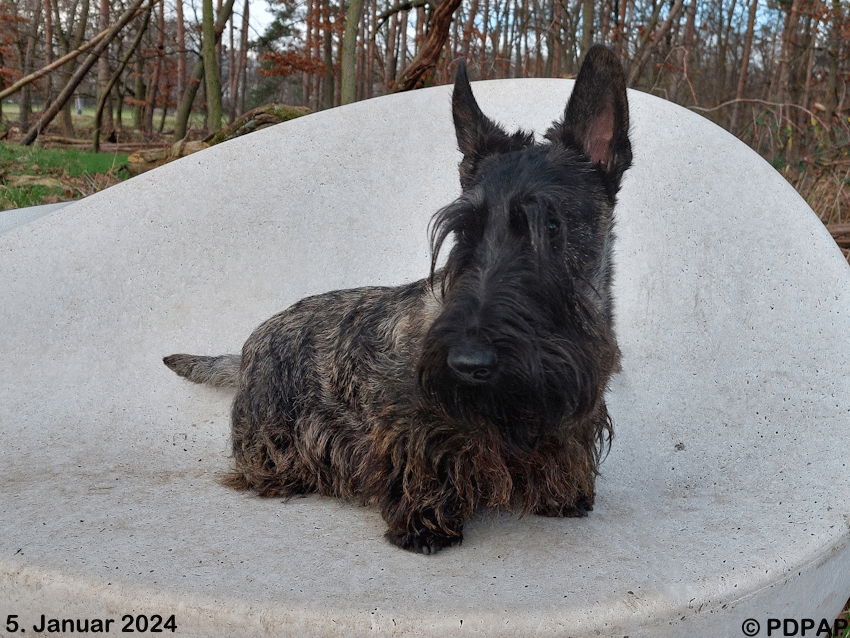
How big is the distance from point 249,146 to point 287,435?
2.46 meters

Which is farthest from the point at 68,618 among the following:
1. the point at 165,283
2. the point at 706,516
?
the point at 165,283

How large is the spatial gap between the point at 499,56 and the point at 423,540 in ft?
40.6

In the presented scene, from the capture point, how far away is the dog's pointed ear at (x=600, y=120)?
221 centimetres

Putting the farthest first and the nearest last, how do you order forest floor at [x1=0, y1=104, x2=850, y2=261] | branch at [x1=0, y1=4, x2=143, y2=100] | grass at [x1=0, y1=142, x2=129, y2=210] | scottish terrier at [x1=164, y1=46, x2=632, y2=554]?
grass at [x1=0, y1=142, x2=129, y2=210] < branch at [x1=0, y1=4, x2=143, y2=100] < forest floor at [x1=0, y1=104, x2=850, y2=261] < scottish terrier at [x1=164, y1=46, x2=632, y2=554]

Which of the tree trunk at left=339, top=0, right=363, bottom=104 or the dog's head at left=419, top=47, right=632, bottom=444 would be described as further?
the tree trunk at left=339, top=0, right=363, bottom=104

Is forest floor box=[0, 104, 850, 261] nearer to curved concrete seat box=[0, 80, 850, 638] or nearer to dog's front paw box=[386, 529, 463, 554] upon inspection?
curved concrete seat box=[0, 80, 850, 638]

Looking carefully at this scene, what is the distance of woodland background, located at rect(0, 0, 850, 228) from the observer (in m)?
7.39

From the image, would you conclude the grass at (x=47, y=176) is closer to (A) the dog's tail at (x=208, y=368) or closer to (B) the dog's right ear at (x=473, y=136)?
(A) the dog's tail at (x=208, y=368)

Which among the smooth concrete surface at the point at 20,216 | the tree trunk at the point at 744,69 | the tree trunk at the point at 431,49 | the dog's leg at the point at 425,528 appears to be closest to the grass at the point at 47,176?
the smooth concrete surface at the point at 20,216

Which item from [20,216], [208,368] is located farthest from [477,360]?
[20,216]

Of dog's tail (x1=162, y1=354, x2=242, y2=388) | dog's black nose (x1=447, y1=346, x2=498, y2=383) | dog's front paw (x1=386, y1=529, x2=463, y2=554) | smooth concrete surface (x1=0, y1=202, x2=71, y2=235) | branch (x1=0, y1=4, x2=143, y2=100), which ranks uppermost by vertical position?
branch (x1=0, y1=4, x2=143, y2=100)

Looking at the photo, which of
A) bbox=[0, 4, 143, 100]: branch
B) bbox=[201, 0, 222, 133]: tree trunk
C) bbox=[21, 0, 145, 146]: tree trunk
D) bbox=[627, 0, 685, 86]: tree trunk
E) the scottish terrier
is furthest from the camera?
bbox=[201, 0, 222, 133]: tree trunk

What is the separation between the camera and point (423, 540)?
88.9 inches

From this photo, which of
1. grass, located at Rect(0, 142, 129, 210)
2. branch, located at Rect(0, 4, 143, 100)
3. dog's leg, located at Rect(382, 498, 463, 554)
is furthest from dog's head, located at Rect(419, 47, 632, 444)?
branch, located at Rect(0, 4, 143, 100)
